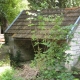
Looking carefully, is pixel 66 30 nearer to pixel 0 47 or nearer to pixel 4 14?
pixel 0 47

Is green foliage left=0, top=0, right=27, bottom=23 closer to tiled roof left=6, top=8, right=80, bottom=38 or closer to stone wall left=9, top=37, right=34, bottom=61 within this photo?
stone wall left=9, top=37, right=34, bottom=61

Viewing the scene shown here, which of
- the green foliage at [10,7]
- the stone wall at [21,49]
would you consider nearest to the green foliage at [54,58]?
the stone wall at [21,49]

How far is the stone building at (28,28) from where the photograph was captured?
9172 millimetres

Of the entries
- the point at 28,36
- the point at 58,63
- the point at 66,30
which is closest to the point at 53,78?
the point at 58,63

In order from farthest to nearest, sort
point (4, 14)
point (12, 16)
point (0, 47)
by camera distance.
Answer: point (12, 16), point (4, 14), point (0, 47)

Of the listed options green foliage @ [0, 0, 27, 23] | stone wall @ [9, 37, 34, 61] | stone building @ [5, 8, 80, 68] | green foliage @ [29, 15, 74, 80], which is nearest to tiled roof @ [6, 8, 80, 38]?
stone building @ [5, 8, 80, 68]

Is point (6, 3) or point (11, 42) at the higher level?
point (6, 3)

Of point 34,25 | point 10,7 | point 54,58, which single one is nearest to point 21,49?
point 34,25

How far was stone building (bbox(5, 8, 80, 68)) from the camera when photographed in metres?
9.17

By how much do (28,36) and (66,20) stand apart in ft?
5.93

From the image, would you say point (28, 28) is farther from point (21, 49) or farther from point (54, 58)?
point (54, 58)

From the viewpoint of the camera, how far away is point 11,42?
10.7 metres

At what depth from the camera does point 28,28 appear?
9.72 m

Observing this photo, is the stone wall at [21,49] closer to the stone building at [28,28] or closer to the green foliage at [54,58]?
the stone building at [28,28]
